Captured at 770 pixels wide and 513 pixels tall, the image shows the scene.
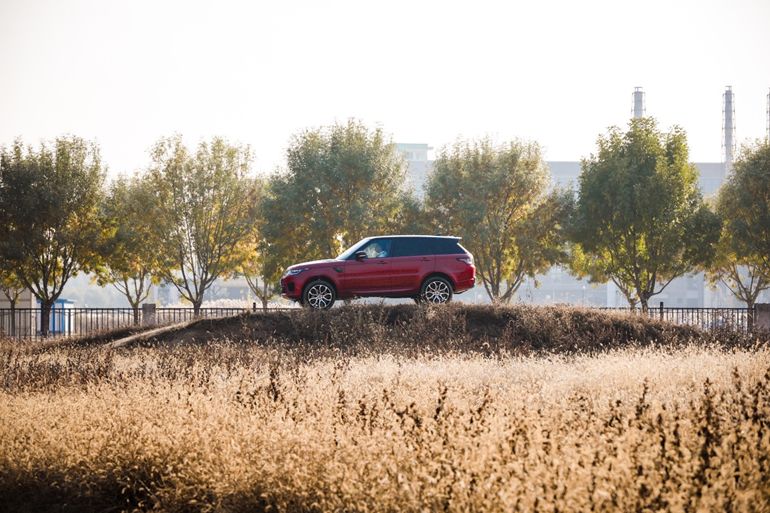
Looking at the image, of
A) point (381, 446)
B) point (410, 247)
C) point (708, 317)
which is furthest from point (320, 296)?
point (708, 317)

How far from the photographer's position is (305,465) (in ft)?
22.4

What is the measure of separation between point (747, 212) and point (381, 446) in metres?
33.0

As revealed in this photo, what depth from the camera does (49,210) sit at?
34.5m

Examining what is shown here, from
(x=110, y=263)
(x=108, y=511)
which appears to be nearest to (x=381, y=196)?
(x=110, y=263)

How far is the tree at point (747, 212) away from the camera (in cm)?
3559

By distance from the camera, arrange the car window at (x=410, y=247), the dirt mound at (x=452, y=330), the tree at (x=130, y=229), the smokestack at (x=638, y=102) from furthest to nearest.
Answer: the smokestack at (x=638, y=102) < the tree at (x=130, y=229) < the car window at (x=410, y=247) < the dirt mound at (x=452, y=330)

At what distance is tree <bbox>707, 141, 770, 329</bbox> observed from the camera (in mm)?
35594

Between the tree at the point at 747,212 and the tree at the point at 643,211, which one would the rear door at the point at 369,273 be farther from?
the tree at the point at 747,212

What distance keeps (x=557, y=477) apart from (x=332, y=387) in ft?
17.3

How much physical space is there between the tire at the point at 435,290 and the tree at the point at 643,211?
15.3 m

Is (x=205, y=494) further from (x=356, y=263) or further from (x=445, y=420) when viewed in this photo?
(x=356, y=263)

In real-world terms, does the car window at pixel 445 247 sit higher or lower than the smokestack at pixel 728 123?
lower

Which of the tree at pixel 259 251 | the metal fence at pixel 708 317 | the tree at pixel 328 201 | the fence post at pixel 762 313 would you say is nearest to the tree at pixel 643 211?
the metal fence at pixel 708 317

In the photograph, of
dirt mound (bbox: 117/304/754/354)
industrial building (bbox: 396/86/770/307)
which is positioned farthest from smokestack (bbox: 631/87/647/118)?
dirt mound (bbox: 117/304/754/354)
